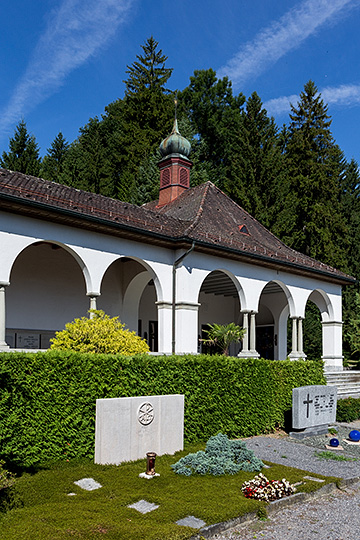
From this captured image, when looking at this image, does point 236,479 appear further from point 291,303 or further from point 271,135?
point 271,135

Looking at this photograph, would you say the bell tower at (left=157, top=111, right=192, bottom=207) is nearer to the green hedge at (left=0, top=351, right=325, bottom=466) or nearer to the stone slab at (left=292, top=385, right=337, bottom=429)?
the green hedge at (left=0, top=351, right=325, bottom=466)

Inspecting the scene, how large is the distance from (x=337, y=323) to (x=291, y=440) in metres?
12.2

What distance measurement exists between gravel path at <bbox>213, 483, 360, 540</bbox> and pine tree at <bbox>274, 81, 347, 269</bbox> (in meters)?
26.4

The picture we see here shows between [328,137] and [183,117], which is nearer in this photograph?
[328,137]

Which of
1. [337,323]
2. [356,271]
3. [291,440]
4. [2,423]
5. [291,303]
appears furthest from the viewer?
[356,271]

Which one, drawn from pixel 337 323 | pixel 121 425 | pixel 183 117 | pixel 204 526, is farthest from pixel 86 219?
pixel 183 117

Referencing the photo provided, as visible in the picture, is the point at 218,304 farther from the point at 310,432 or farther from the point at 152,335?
the point at 310,432

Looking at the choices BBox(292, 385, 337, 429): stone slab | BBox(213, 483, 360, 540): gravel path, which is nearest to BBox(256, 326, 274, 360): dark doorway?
BBox(292, 385, 337, 429): stone slab

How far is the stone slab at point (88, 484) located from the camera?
681 cm

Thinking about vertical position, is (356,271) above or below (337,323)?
above

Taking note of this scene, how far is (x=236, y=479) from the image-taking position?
24.5 feet

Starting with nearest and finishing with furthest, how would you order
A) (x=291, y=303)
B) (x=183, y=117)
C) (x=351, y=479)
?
(x=351, y=479)
(x=291, y=303)
(x=183, y=117)

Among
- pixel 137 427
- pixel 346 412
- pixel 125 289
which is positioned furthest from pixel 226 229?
pixel 137 427

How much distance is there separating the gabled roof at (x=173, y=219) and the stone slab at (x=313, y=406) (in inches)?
229
